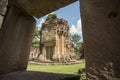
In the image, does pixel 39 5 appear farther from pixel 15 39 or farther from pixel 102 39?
pixel 102 39

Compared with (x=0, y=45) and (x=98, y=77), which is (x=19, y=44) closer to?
(x=0, y=45)

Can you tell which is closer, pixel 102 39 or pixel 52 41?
pixel 102 39

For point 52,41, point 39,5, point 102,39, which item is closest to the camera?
point 102,39

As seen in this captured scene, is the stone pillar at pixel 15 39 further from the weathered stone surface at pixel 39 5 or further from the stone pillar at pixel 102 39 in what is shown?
the stone pillar at pixel 102 39

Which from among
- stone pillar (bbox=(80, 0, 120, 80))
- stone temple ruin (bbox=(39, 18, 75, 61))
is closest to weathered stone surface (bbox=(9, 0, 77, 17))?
stone pillar (bbox=(80, 0, 120, 80))

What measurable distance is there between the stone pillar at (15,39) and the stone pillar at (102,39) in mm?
1467

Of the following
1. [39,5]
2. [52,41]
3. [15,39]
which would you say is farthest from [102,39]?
[52,41]

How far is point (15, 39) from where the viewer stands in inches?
93.0

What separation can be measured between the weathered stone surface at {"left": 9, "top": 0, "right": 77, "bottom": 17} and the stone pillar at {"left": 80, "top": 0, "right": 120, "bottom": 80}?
38.7 inches

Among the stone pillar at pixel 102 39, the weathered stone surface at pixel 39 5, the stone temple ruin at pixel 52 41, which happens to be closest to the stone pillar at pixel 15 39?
the weathered stone surface at pixel 39 5

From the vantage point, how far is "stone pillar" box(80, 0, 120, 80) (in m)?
1.07

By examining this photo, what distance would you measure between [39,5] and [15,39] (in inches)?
29.8

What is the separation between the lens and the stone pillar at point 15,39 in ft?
7.17

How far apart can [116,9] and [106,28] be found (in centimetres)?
20
